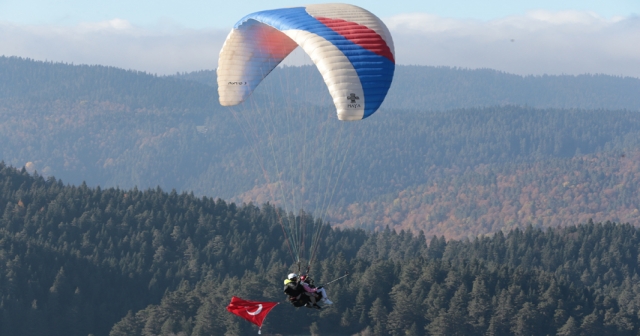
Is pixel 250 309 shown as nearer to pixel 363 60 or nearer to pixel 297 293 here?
pixel 297 293

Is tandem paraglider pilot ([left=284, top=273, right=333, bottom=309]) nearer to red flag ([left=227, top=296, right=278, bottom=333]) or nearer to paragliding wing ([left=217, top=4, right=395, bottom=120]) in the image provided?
red flag ([left=227, top=296, right=278, bottom=333])

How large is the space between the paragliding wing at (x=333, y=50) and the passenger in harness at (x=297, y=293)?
735cm

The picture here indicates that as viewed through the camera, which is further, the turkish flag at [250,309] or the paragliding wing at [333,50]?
the turkish flag at [250,309]

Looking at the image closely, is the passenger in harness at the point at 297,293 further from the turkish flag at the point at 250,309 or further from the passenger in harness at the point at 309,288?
the turkish flag at the point at 250,309

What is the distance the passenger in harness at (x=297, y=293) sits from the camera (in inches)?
2106

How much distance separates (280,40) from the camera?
211ft

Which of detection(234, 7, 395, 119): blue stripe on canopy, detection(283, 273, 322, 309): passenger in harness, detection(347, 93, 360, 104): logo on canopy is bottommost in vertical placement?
detection(283, 273, 322, 309): passenger in harness

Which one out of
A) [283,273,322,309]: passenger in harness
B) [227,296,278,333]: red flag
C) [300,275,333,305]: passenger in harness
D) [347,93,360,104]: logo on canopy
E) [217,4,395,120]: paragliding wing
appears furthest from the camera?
[227,296,278,333]: red flag

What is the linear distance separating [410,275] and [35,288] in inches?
2343

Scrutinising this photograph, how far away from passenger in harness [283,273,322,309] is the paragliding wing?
7.35 meters

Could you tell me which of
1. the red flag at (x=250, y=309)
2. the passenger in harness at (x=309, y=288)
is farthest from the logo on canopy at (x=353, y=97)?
the red flag at (x=250, y=309)

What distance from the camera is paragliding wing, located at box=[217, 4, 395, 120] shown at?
54312mm

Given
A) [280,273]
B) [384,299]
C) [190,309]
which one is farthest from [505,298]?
[190,309]

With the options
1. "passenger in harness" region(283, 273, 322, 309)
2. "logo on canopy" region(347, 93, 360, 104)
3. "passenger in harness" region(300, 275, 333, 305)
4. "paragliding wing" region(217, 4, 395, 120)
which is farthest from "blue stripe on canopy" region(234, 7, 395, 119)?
"passenger in harness" region(283, 273, 322, 309)
